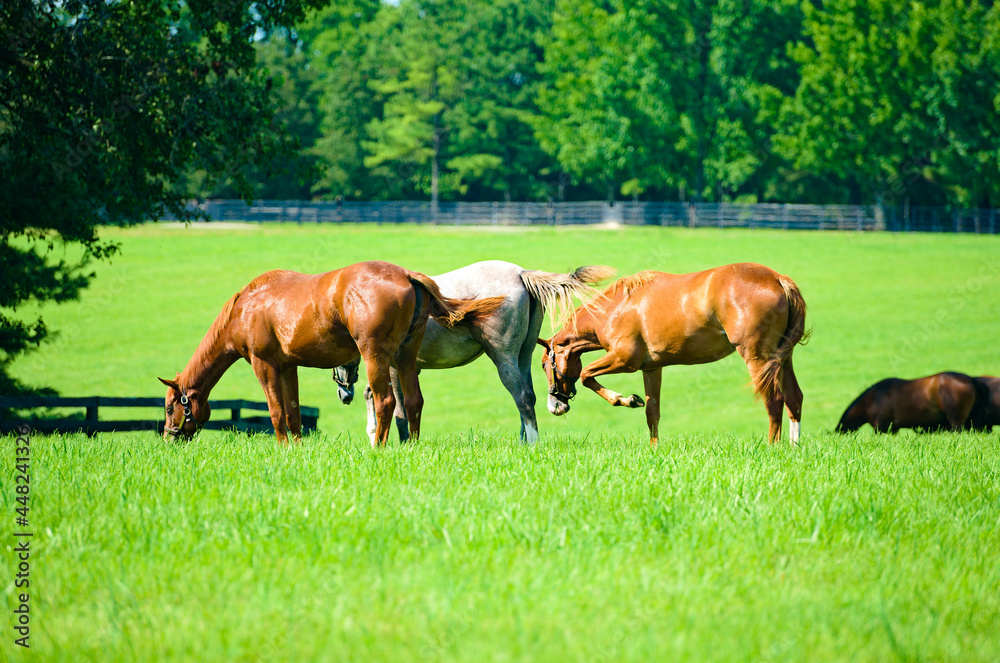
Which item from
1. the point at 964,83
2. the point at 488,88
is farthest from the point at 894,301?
the point at 488,88

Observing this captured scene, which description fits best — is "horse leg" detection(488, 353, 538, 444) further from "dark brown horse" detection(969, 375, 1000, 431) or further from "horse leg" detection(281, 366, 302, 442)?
"dark brown horse" detection(969, 375, 1000, 431)

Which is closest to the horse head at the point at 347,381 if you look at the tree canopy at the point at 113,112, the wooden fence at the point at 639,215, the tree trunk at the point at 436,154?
the tree canopy at the point at 113,112

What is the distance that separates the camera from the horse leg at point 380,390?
25.3ft

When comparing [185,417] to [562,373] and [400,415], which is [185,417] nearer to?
[400,415]

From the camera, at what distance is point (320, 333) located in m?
8.02

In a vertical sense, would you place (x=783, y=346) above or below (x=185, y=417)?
above

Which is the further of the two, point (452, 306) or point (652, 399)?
point (652, 399)

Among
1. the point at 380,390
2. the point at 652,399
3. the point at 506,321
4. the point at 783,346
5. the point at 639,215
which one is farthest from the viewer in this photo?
the point at 639,215

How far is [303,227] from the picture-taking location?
47875 mm

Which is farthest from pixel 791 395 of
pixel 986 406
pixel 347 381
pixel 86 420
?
pixel 86 420

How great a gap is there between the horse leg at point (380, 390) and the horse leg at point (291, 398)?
1.21m

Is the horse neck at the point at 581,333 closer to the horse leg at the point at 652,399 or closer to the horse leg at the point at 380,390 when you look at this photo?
the horse leg at the point at 652,399

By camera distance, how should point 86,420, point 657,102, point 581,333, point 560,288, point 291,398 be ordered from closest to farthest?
1. point 291,398
2. point 560,288
3. point 581,333
4. point 86,420
5. point 657,102

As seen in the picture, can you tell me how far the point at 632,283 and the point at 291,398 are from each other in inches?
151
